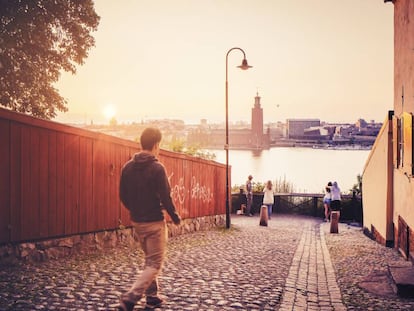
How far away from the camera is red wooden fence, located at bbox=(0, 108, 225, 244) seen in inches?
269

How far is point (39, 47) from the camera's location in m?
18.0

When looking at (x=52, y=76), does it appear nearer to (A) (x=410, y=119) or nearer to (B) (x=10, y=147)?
(B) (x=10, y=147)

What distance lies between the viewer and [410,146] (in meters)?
8.55

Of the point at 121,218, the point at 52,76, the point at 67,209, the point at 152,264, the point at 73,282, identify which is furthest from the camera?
the point at 52,76

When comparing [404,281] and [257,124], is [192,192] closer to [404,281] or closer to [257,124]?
[404,281]

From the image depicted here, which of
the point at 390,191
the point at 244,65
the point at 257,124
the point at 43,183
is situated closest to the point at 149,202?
the point at 43,183

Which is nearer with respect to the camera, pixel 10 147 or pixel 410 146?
pixel 10 147

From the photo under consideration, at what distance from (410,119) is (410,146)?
50 centimetres

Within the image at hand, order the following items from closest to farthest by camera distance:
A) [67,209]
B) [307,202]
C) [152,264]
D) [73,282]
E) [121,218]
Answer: [152,264], [73,282], [67,209], [121,218], [307,202]

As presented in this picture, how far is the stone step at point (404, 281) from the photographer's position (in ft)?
20.1

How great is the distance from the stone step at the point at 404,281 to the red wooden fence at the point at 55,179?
5.18m

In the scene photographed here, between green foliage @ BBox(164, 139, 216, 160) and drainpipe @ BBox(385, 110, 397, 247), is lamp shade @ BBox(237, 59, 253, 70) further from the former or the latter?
green foliage @ BBox(164, 139, 216, 160)

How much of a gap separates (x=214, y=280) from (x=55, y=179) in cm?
310

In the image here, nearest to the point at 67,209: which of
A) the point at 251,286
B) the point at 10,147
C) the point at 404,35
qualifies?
the point at 10,147
